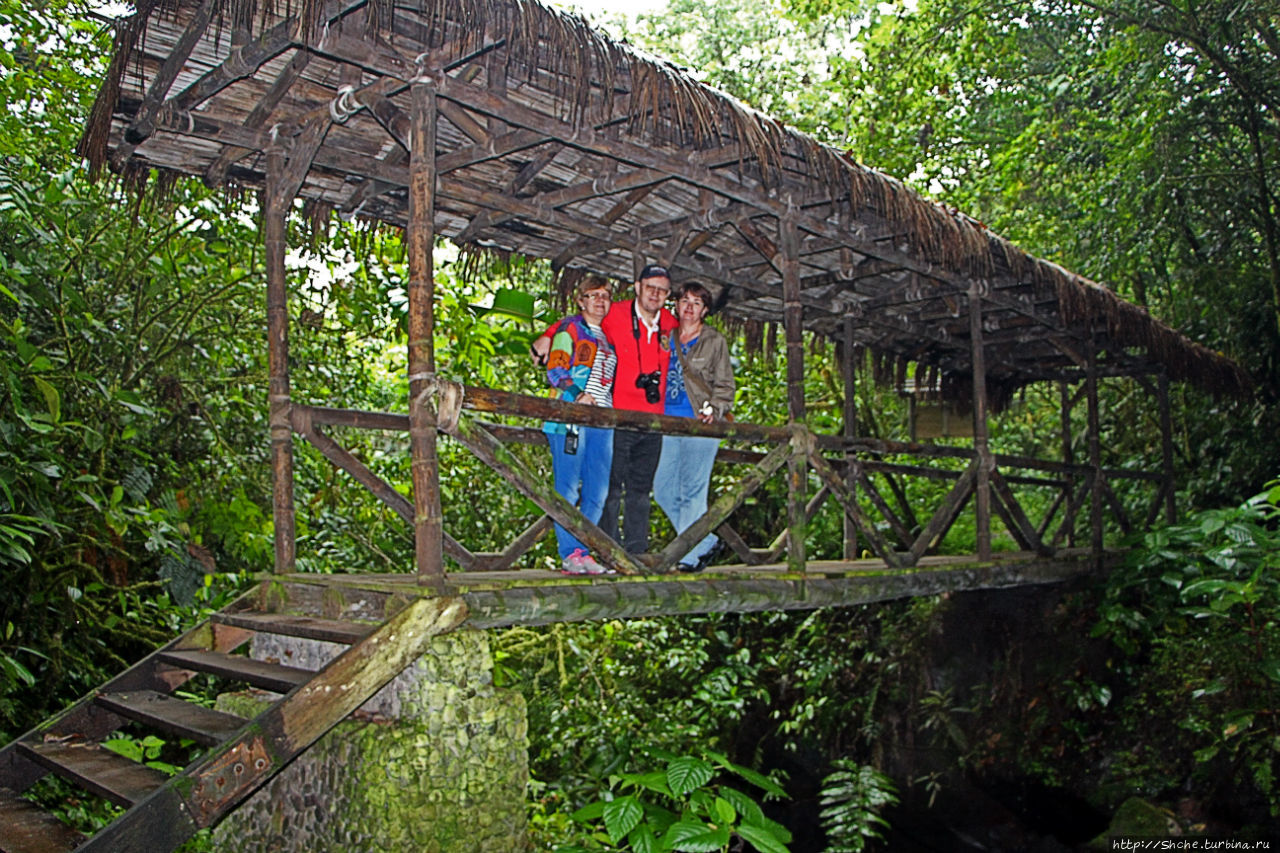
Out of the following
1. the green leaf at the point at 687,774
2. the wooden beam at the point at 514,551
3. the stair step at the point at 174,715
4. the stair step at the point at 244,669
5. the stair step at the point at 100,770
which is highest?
the wooden beam at the point at 514,551

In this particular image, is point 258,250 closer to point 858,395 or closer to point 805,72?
point 858,395

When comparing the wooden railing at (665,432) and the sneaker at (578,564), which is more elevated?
the wooden railing at (665,432)

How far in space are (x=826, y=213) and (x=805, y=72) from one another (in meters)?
10.6

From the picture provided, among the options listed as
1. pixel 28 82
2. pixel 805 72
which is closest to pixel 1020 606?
pixel 28 82

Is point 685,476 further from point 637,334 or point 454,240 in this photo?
point 454,240

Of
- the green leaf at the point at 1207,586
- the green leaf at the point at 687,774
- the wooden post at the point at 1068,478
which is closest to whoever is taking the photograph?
the green leaf at the point at 687,774

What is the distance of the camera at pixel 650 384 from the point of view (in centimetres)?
478

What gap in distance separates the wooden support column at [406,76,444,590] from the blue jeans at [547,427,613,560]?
3.56 ft

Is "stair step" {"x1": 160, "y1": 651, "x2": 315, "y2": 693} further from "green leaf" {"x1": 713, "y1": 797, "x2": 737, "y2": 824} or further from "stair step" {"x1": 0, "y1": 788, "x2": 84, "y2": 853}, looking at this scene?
"green leaf" {"x1": 713, "y1": 797, "x2": 737, "y2": 824}

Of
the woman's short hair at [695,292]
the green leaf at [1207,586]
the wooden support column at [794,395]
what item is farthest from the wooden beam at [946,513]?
the woman's short hair at [695,292]

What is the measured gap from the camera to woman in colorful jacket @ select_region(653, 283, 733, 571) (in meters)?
5.01

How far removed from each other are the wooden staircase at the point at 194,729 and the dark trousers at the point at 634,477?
4.28 ft

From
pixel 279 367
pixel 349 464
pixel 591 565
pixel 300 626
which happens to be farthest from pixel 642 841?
pixel 279 367

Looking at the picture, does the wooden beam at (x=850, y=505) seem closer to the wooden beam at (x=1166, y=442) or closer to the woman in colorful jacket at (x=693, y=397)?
the woman in colorful jacket at (x=693, y=397)
